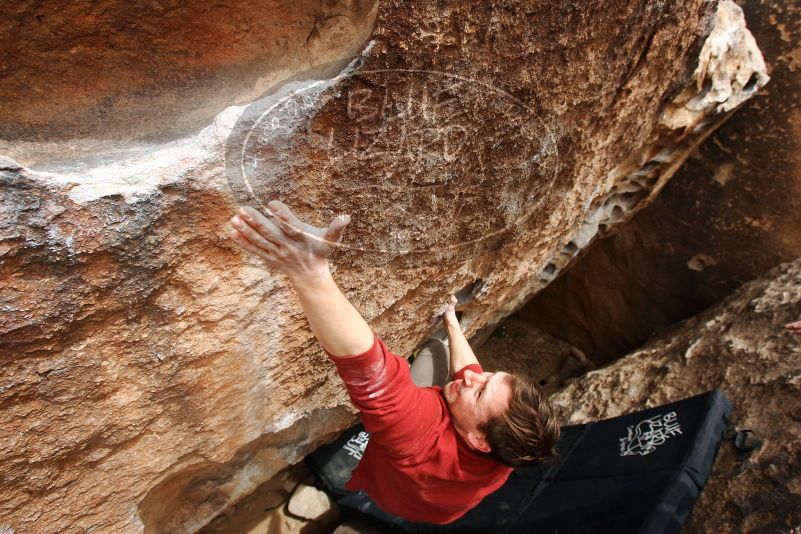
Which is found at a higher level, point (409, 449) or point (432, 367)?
point (432, 367)

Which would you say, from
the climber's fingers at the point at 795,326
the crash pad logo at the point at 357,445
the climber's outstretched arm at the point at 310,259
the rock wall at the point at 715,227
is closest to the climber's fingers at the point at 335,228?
the climber's outstretched arm at the point at 310,259

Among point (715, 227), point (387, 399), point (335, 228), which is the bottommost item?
point (715, 227)

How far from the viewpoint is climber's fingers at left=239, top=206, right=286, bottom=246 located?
693 millimetres

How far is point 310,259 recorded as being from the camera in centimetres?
75

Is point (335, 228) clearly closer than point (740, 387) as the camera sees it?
Yes

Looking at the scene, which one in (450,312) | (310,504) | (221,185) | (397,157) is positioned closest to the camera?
(221,185)

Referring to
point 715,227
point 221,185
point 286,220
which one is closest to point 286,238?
point 286,220

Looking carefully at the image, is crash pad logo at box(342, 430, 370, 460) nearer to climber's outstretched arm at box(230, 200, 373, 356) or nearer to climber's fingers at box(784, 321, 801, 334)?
climber's outstretched arm at box(230, 200, 373, 356)

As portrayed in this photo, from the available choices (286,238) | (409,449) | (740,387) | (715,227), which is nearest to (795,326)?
(740,387)

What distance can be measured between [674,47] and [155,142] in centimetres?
124

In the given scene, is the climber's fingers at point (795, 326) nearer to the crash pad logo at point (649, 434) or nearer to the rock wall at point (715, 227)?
the crash pad logo at point (649, 434)

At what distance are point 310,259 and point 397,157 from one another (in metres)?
0.32

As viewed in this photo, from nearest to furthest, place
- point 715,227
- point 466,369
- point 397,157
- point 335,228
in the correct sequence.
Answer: point 335,228
point 397,157
point 466,369
point 715,227

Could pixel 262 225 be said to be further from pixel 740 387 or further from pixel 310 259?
pixel 740 387
